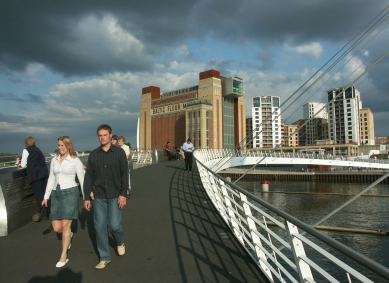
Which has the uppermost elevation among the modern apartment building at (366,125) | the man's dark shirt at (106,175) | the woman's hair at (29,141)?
the modern apartment building at (366,125)

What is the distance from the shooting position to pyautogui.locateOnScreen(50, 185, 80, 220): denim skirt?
4319 mm

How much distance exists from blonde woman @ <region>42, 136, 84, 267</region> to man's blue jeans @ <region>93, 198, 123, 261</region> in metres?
0.34

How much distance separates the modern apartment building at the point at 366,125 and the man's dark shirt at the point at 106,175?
110 metres

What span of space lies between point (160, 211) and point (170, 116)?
94.8m

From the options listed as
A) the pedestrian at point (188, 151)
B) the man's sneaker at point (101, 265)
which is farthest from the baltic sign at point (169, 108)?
the man's sneaker at point (101, 265)

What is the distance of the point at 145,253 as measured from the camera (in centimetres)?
452

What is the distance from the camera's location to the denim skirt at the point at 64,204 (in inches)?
170

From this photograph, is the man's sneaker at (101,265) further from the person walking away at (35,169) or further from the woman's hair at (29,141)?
the woman's hair at (29,141)

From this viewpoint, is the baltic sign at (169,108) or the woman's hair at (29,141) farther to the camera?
the baltic sign at (169,108)

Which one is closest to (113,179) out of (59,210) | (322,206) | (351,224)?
(59,210)

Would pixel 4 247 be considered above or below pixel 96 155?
below

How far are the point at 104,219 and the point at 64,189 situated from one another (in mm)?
711

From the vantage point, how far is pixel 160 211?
7.18 metres

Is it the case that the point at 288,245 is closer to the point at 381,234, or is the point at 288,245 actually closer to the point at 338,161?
the point at 381,234
